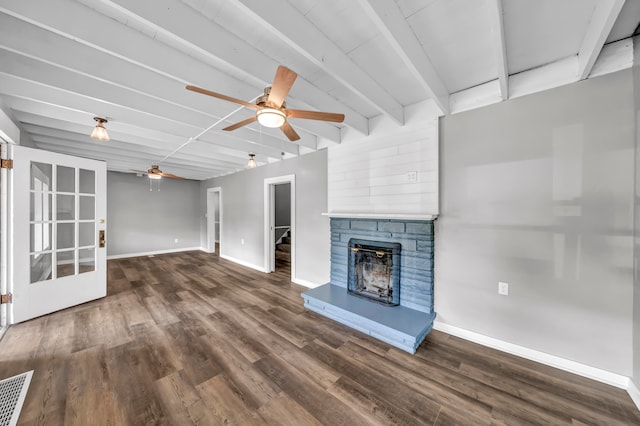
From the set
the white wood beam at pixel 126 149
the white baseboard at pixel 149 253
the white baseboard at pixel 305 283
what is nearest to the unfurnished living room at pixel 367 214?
the white wood beam at pixel 126 149

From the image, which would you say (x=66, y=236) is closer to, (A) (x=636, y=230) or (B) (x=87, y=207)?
(B) (x=87, y=207)

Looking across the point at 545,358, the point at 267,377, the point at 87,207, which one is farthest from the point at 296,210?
the point at 545,358

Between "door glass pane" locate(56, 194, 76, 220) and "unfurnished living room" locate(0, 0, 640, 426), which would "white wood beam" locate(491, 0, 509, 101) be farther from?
"door glass pane" locate(56, 194, 76, 220)

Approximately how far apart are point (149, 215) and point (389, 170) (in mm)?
7056

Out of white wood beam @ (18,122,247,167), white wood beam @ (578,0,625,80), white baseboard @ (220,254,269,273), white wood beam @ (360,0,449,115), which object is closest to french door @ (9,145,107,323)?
white wood beam @ (18,122,247,167)

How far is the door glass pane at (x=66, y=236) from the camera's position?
9.93 feet

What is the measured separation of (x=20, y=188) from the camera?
2.65m

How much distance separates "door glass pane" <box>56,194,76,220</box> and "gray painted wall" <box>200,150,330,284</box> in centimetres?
290

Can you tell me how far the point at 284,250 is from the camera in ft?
21.1

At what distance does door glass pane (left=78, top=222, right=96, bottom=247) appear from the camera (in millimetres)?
3230

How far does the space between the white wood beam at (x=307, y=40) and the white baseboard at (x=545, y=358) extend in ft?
8.53

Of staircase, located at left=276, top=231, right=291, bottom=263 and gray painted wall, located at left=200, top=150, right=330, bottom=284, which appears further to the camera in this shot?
staircase, located at left=276, top=231, right=291, bottom=263

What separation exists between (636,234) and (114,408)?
388 cm

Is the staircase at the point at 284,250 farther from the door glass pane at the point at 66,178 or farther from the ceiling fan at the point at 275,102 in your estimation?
the ceiling fan at the point at 275,102
